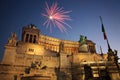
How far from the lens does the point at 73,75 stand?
3284 cm

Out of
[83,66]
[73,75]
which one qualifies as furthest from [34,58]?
[83,66]

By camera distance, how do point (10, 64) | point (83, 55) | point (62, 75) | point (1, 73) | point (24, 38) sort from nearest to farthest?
point (1, 73), point (10, 64), point (62, 75), point (83, 55), point (24, 38)

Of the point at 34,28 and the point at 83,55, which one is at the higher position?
the point at 34,28

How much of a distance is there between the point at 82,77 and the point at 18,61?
17.0 m

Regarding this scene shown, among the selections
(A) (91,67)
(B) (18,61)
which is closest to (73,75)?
(A) (91,67)

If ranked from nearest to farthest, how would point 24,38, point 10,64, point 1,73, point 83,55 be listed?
point 1,73
point 10,64
point 83,55
point 24,38

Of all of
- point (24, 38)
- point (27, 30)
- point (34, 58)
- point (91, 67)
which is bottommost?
point (91, 67)

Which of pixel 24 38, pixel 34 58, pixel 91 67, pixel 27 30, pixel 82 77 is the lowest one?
pixel 82 77

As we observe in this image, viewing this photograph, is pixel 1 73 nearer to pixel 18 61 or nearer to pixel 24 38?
pixel 18 61

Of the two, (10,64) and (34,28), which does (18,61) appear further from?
(34,28)

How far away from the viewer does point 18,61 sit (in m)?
32.2

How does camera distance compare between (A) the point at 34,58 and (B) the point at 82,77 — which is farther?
(A) the point at 34,58

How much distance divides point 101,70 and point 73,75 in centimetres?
764

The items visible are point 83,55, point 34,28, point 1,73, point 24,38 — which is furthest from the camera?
point 34,28
